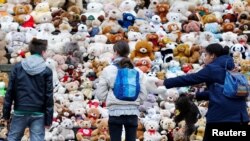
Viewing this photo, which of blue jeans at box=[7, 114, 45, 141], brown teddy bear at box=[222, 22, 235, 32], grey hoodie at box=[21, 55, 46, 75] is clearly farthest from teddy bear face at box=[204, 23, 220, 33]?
blue jeans at box=[7, 114, 45, 141]

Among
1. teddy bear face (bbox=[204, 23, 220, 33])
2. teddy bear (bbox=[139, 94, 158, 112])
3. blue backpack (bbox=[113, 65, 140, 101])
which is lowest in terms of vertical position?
teddy bear (bbox=[139, 94, 158, 112])

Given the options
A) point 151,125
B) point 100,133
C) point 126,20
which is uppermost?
point 126,20

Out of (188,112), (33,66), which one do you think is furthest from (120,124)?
(188,112)

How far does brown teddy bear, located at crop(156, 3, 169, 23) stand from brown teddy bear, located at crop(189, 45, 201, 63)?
1564 millimetres

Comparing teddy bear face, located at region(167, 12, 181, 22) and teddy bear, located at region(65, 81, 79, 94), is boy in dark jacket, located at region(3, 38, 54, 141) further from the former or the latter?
teddy bear face, located at region(167, 12, 181, 22)

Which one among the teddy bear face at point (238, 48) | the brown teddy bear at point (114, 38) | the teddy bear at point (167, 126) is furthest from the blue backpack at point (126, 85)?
the brown teddy bear at point (114, 38)

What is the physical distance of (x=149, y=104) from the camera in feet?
36.6

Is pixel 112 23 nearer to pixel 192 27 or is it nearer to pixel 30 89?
pixel 192 27

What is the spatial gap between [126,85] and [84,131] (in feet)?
9.88

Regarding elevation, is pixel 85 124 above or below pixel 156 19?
below

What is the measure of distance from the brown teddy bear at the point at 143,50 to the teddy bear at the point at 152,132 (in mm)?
2131

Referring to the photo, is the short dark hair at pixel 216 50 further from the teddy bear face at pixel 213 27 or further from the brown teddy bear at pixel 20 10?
the brown teddy bear at pixel 20 10

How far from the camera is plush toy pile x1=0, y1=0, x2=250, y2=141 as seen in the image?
10.6m

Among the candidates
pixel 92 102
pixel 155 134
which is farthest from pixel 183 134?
pixel 92 102
